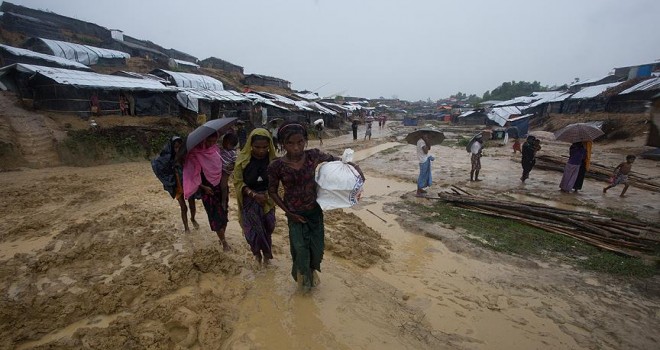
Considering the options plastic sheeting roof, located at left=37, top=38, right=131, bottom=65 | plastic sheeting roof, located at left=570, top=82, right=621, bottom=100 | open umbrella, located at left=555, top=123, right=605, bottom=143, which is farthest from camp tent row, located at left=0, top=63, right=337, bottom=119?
plastic sheeting roof, located at left=570, top=82, right=621, bottom=100

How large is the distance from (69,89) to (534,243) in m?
16.0

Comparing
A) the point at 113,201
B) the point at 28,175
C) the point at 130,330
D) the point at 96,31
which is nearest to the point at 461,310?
the point at 130,330

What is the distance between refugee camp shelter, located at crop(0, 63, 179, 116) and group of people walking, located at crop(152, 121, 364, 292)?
11.4 meters

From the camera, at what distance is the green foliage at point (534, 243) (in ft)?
13.4

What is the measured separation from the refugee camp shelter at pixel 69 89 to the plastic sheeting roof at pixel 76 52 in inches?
416

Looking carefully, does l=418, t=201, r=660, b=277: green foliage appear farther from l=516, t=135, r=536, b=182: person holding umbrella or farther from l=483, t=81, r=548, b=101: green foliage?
l=483, t=81, r=548, b=101: green foliage

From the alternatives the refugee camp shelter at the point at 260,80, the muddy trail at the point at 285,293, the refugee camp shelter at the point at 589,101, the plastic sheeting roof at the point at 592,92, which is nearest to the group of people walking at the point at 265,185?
the muddy trail at the point at 285,293

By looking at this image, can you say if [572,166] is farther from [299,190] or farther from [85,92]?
[85,92]

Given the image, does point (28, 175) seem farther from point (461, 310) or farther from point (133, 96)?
point (461, 310)

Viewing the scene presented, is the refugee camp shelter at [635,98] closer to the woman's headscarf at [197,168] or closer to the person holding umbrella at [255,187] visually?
the person holding umbrella at [255,187]

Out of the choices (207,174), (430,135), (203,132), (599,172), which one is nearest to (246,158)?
(203,132)

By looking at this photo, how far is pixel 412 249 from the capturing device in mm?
4766

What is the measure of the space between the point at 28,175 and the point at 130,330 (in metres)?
9.23

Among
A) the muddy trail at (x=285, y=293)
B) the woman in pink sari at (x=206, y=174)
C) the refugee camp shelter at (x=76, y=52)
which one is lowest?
the muddy trail at (x=285, y=293)
